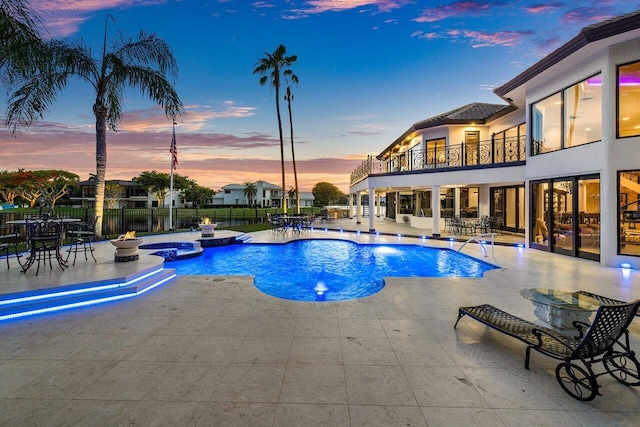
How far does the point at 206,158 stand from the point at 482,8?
1356 inches

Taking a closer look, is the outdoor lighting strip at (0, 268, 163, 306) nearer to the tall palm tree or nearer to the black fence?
the black fence

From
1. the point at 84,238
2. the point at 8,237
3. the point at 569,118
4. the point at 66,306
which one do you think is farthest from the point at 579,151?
the point at 84,238

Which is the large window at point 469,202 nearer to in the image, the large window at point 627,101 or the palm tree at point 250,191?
the large window at point 627,101

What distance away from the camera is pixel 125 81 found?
12.7 metres

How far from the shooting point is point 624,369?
3109mm

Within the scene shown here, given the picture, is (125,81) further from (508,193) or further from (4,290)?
(508,193)

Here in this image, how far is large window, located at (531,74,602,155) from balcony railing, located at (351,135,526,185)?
6.95 feet

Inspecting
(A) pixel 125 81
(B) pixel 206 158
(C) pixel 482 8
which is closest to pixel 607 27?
(C) pixel 482 8

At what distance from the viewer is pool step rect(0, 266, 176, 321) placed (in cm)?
532

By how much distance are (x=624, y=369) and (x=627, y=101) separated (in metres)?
9.67

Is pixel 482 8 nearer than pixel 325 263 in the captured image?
No

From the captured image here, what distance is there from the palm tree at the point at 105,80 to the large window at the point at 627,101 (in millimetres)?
15911

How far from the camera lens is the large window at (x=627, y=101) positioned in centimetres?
880

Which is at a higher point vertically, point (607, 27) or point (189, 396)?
point (607, 27)
